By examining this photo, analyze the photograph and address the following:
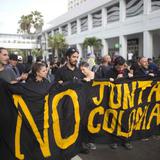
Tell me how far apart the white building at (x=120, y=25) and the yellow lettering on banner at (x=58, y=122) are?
27455 millimetres

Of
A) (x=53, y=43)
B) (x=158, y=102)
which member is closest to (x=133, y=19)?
(x=53, y=43)

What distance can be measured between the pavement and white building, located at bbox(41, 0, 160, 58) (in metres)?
26.5

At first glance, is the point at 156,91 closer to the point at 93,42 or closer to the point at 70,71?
the point at 70,71

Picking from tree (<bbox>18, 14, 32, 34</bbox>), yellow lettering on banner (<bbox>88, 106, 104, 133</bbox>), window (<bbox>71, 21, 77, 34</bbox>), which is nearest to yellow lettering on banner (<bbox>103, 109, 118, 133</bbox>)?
yellow lettering on banner (<bbox>88, 106, 104, 133</bbox>)

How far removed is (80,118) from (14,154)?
1.15 meters

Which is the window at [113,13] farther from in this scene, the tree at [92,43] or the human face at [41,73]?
the human face at [41,73]

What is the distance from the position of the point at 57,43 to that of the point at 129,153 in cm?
5387

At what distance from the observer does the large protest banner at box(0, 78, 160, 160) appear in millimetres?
4457

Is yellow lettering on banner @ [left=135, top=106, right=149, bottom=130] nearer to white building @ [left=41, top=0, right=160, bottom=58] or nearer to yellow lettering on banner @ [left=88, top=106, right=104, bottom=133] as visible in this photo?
yellow lettering on banner @ [left=88, top=106, right=104, bottom=133]

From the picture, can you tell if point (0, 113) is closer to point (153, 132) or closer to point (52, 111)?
point (52, 111)

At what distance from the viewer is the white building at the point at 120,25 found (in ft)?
108

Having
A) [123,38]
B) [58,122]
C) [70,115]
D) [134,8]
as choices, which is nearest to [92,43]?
[123,38]

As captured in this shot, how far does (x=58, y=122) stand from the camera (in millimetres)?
4754

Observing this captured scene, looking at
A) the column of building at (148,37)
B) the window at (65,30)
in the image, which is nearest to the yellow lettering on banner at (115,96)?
the column of building at (148,37)
